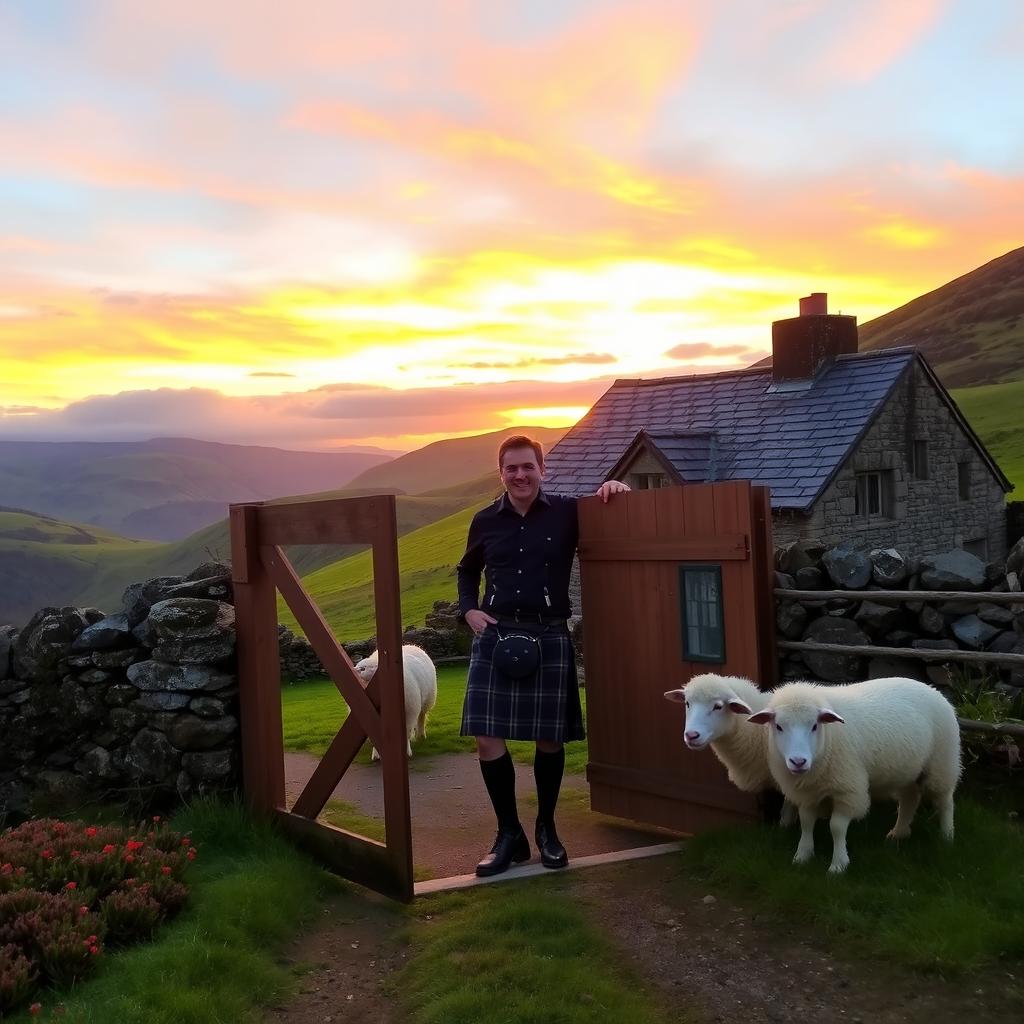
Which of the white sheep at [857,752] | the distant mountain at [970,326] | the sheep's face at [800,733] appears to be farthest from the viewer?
the distant mountain at [970,326]

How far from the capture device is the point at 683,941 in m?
4.91

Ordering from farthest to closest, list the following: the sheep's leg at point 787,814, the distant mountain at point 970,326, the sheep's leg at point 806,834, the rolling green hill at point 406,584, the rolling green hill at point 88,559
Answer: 1. the rolling green hill at point 88,559
2. the distant mountain at point 970,326
3. the rolling green hill at point 406,584
4. the sheep's leg at point 787,814
5. the sheep's leg at point 806,834

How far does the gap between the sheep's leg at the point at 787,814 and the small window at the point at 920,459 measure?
73.3 ft

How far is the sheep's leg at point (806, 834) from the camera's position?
17.6 ft

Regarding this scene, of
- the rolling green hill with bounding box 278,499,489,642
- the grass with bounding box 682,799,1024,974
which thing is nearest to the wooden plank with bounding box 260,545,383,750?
the grass with bounding box 682,799,1024,974

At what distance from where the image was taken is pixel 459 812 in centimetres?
803

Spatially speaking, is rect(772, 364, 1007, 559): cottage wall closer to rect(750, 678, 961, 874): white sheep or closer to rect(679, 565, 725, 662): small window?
rect(679, 565, 725, 662): small window

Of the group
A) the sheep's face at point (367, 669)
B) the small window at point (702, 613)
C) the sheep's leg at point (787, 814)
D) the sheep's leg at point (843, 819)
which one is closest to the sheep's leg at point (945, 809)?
the sheep's leg at point (843, 819)

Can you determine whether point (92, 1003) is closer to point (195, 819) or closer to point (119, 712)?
point (195, 819)

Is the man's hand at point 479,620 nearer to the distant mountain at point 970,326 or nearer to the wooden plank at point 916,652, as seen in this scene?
the wooden plank at point 916,652

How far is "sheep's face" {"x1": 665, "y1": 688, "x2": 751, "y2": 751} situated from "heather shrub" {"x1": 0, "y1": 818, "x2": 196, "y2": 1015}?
3006mm

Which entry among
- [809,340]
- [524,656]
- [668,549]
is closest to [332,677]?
[524,656]

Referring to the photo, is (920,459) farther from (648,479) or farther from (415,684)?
(415,684)

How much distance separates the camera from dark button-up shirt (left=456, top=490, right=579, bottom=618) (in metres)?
6.09
